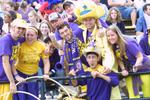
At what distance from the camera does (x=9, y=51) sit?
7238 millimetres

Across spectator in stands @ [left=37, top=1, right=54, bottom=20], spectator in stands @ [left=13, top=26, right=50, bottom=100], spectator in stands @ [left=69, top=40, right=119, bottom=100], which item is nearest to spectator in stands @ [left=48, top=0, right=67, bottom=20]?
spectator in stands @ [left=37, top=1, right=54, bottom=20]

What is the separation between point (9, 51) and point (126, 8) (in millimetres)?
5693

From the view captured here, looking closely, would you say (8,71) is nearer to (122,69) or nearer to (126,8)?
(122,69)

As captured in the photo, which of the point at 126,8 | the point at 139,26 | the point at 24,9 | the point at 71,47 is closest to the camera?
the point at 71,47

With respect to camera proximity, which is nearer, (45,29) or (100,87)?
(100,87)

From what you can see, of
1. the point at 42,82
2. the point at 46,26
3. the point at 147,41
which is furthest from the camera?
the point at 46,26

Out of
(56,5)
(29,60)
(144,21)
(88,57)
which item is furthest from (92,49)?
(144,21)

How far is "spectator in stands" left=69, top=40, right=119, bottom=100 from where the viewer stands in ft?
23.1

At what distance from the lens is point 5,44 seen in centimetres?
719

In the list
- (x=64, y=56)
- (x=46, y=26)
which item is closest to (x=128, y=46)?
(x=64, y=56)

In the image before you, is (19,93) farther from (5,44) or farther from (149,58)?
(149,58)

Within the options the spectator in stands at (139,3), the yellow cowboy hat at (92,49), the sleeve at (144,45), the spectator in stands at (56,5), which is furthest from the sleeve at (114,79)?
the spectator in stands at (139,3)

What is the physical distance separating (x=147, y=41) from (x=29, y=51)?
1.77m

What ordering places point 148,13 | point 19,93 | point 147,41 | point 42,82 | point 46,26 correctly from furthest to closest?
point 148,13, point 46,26, point 147,41, point 19,93, point 42,82
